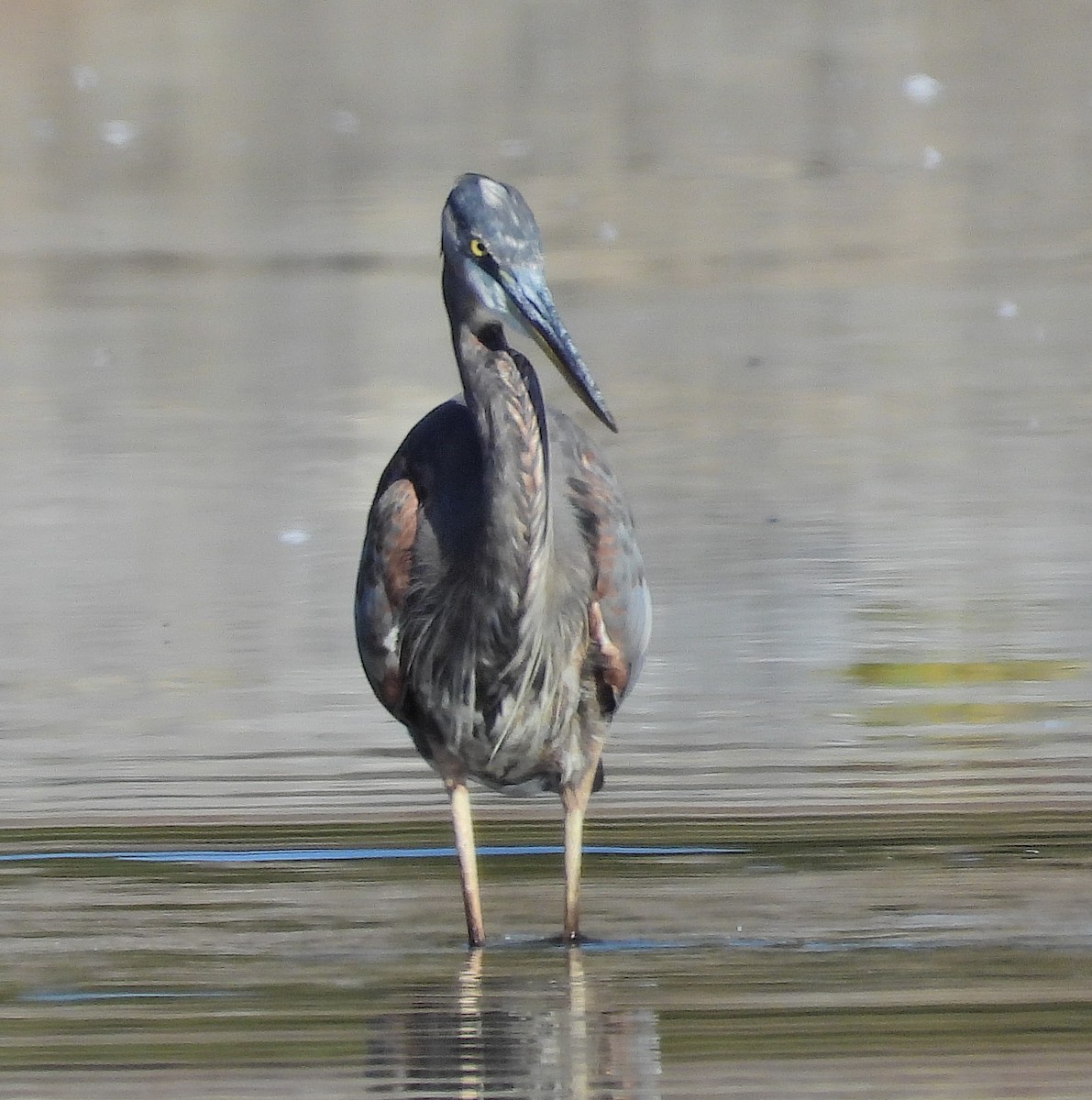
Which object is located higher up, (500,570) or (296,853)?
(500,570)

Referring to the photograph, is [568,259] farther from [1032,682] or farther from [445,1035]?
[445,1035]

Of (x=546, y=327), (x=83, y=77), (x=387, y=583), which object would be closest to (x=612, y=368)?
→ (x=387, y=583)

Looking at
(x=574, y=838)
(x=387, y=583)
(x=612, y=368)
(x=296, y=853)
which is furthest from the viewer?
(x=612, y=368)

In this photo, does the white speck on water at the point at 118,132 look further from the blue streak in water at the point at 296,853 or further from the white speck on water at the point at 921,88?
the blue streak in water at the point at 296,853

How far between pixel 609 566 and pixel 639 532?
3475mm

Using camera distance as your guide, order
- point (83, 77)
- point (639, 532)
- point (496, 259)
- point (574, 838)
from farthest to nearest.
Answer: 1. point (83, 77)
2. point (639, 532)
3. point (574, 838)
4. point (496, 259)

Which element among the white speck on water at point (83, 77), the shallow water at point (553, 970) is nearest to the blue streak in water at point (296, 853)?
the shallow water at point (553, 970)

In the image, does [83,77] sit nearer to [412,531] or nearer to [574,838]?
[412,531]

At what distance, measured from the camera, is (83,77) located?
18281 millimetres

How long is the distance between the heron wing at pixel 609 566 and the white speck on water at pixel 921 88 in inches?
463

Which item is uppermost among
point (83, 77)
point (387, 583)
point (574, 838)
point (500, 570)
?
point (500, 570)

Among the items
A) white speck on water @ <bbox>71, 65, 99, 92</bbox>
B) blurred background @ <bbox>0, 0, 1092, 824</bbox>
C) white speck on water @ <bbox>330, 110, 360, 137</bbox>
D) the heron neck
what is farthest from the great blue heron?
white speck on water @ <bbox>71, 65, 99, 92</bbox>

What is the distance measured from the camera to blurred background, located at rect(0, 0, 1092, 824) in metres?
7.07

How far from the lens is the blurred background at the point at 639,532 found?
4801 millimetres
